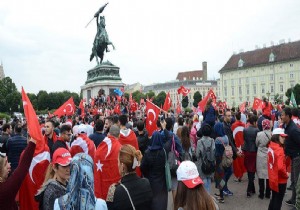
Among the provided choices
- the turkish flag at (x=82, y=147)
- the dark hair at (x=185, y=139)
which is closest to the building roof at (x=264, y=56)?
the dark hair at (x=185, y=139)

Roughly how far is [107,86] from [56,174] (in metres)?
33.5

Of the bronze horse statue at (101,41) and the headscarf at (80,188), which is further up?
the bronze horse statue at (101,41)

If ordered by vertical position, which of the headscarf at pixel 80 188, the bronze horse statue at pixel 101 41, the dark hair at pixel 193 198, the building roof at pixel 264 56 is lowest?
the dark hair at pixel 193 198

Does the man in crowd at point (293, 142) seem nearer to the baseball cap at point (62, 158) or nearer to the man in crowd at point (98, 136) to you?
the man in crowd at point (98, 136)

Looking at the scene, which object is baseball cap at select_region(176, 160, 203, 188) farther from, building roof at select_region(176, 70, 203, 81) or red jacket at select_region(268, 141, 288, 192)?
building roof at select_region(176, 70, 203, 81)

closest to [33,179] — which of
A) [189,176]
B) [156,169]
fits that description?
[156,169]

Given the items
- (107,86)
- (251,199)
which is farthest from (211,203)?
(107,86)

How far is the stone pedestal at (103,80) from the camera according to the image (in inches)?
1454

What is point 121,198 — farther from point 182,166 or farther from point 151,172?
point 151,172

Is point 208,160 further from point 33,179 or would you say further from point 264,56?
point 264,56

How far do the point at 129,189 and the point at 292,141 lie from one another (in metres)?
4.52

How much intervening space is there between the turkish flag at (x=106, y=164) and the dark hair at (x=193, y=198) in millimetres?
3520

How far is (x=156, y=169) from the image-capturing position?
6.24 m

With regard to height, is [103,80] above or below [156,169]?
above
